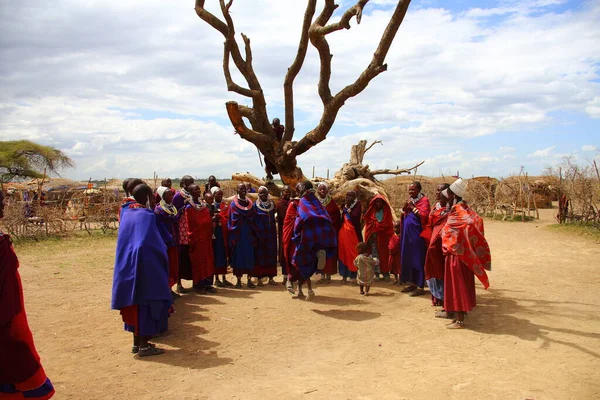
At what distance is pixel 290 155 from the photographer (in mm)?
10758

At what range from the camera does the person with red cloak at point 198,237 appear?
759 centimetres

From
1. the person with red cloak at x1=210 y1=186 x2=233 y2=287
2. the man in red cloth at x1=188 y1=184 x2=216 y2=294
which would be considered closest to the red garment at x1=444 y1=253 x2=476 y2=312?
the man in red cloth at x1=188 y1=184 x2=216 y2=294

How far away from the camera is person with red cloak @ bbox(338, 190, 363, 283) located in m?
8.55

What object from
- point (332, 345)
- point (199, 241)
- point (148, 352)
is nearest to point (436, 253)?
point (332, 345)

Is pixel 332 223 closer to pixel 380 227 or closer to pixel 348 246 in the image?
pixel 348 246

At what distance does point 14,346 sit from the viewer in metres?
3.05

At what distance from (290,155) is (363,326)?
5.50 metres

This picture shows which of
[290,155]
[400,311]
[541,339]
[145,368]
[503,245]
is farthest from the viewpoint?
[503,245]

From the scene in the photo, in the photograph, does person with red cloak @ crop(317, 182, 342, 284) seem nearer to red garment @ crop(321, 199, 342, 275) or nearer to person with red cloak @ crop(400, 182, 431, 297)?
red garment @ crop(321, 199, 342, 275)

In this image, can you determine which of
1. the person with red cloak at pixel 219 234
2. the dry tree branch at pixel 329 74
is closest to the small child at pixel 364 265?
the person with red cloak at pixel 219 234

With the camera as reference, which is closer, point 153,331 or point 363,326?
point 153,331

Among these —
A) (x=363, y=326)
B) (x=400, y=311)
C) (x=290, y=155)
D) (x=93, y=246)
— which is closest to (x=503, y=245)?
(x=290, y=155)

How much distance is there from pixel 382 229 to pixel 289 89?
5.04m

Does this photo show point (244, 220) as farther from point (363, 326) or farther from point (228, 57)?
point (228, 57)
